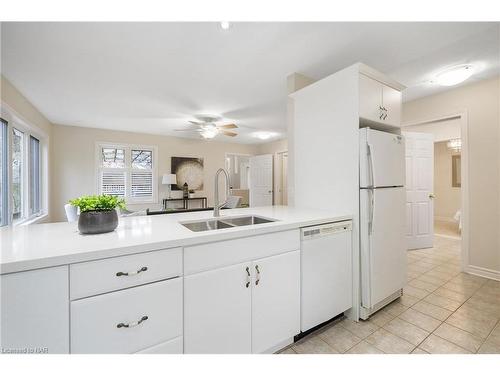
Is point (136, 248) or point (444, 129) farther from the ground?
point (444, 129)

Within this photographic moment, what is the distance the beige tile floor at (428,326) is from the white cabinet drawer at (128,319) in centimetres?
88

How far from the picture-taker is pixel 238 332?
4.13ft

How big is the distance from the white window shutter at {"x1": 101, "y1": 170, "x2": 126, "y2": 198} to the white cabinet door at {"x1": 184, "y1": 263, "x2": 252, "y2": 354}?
5159 millimetres

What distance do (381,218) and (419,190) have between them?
2571 millimetres

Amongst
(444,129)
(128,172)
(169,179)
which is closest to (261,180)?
(169,179)

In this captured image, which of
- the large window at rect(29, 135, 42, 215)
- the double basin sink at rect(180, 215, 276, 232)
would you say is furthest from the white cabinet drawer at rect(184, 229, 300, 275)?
the large window at rect(29, 135, 42, 215)

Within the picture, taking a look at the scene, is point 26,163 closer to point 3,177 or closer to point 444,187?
point 3,177

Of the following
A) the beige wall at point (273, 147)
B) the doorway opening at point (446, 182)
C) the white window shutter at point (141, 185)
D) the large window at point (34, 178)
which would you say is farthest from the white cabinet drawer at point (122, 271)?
the beige wall at point (273, 147)

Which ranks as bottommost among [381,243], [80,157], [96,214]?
[381,243]

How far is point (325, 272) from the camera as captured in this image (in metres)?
1.63

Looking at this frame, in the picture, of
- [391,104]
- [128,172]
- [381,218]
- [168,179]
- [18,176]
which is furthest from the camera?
[168,179]

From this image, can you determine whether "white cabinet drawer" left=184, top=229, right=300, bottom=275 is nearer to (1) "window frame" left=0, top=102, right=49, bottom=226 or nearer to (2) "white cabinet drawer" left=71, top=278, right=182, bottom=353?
(2) "white cabinet drawer" left=71, top=278, right=182, bottom=353
